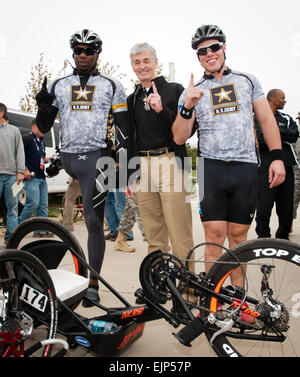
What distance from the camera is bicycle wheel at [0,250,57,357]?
1904 millimetres

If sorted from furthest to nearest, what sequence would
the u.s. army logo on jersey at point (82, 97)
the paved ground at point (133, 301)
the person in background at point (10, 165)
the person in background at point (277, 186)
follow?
the person in background at point (10, 165) < the person in background at point (277, 186) < the u.s. army logo on jersey at point (82, 97) < the paved ground at point (133, 301)

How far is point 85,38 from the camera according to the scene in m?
3.13

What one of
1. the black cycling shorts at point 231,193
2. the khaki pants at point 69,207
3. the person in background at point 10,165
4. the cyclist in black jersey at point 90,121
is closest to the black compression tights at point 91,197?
the cyclist in black jersey at point 90,121

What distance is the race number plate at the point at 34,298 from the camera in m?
2.05

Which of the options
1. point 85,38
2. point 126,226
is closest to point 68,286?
point 85,38

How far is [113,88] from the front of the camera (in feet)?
10.8

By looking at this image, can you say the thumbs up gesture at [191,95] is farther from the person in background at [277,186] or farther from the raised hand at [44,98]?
the person in background at [277,186]

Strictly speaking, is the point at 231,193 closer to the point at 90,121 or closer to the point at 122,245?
the point at 90,121

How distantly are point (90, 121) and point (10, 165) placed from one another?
8.06 ft

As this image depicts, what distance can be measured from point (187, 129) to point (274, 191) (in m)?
2.30

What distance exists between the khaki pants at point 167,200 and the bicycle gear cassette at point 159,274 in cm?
94
